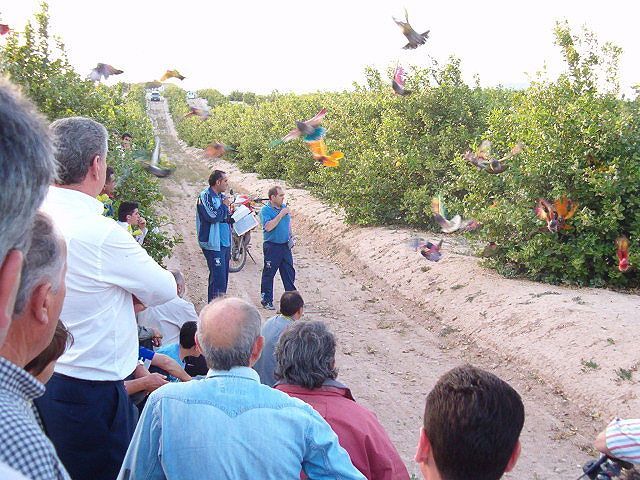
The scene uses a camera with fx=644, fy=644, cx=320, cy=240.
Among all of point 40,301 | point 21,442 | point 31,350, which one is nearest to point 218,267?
point 31,350

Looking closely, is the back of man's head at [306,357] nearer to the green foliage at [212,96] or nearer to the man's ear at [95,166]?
the man's ear at [95,166]

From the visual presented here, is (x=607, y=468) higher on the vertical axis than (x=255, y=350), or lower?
lower

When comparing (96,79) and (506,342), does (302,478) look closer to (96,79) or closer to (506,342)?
(506,342)

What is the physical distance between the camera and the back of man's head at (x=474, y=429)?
190 cm

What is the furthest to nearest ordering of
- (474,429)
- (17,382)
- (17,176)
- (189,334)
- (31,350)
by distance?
1. (189,334)
2. (474,429)
3. (31,350)
4. (17,382)
5. (17,176)

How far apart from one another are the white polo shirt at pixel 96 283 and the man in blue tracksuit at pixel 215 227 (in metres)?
5.08

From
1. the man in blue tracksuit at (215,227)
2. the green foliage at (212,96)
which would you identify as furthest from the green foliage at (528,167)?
the green foliage at (212,96)

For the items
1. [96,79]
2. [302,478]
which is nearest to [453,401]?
[302,478]

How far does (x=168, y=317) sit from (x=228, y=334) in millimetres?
2540

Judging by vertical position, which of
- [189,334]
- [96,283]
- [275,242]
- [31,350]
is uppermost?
[31,350]

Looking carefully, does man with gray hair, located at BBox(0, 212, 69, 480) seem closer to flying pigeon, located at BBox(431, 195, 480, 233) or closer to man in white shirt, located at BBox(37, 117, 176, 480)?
man in white shirt, located at BBox(37, 117, 176, 480)

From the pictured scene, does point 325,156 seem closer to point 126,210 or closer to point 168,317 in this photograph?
point 126,210

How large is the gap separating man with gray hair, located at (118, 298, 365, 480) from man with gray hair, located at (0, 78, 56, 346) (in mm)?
1248

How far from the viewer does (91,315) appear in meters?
2.60
